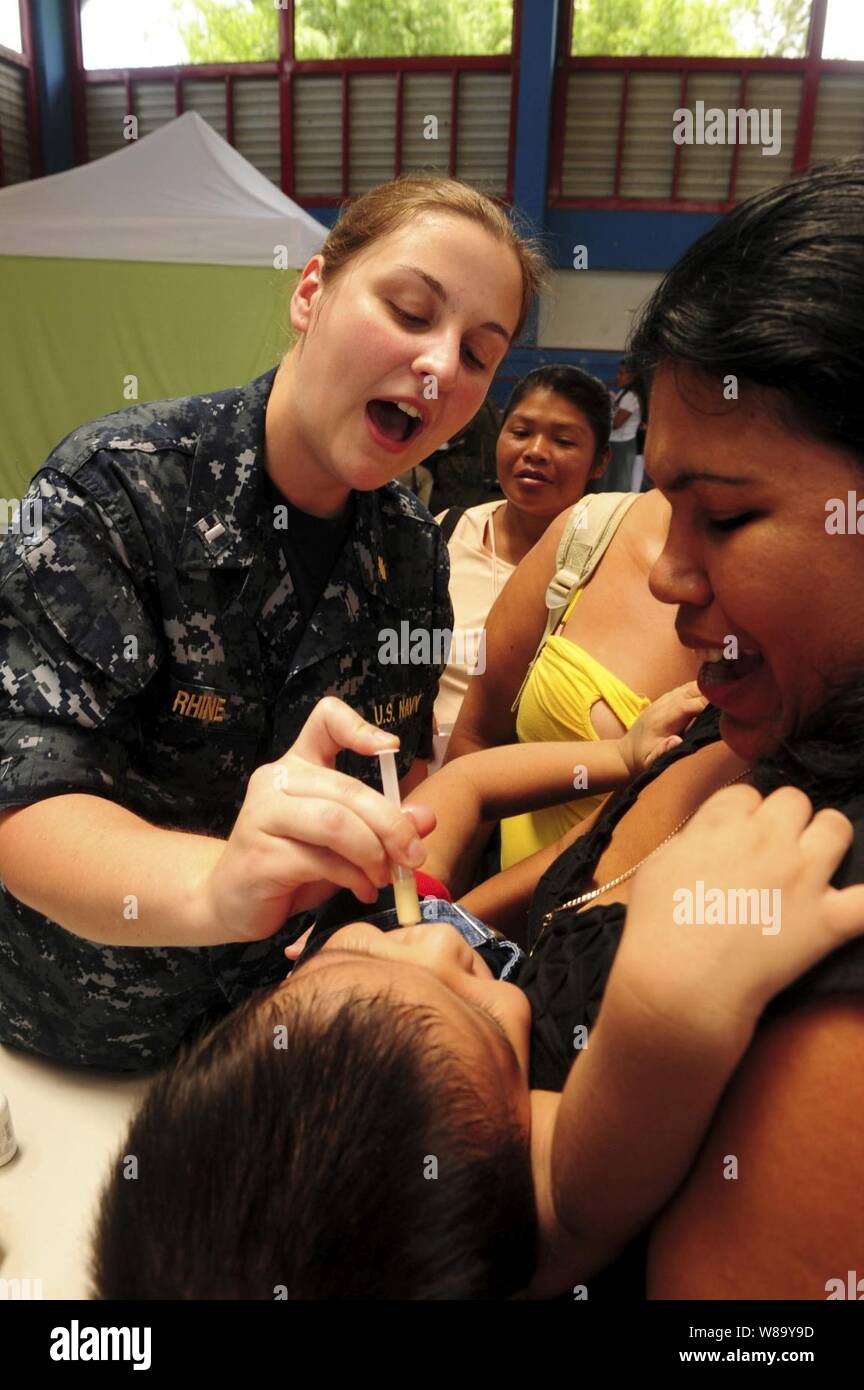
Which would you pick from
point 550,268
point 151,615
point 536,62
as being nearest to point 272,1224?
point 151,615

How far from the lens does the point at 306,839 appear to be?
94 cm

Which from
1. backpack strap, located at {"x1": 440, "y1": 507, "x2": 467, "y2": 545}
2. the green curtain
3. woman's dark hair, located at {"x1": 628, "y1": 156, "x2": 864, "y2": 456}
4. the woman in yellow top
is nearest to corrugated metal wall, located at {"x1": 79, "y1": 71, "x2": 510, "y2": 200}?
the green curtain

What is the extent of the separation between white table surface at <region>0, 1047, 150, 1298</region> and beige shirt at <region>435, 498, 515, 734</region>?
4.42ft

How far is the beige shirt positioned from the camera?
2.60 m

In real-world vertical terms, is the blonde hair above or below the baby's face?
above

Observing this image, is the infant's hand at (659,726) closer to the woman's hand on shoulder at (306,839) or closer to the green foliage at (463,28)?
the woman's hand on shoulder at (306,839)

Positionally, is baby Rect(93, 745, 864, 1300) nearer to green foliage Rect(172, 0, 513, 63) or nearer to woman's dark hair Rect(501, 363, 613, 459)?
woman's dark hair Rect(501, 363, 613, 459)

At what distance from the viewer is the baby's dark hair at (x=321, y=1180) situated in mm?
715

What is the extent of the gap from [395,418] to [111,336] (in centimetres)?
638

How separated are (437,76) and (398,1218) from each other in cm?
975

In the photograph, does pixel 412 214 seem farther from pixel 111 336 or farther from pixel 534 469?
pixel 111 336

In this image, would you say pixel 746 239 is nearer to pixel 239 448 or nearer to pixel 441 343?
pixel 441 343

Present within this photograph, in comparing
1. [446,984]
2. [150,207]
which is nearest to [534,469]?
[446,984]

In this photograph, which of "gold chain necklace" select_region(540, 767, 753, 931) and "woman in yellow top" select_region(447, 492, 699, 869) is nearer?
"gold chain necklace" select_region(540, 767, 753, 931)
